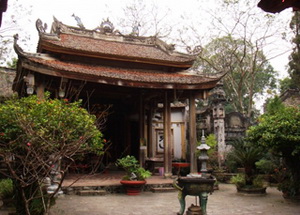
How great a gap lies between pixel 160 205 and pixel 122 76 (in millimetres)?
4802

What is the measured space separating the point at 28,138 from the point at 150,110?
989 cm

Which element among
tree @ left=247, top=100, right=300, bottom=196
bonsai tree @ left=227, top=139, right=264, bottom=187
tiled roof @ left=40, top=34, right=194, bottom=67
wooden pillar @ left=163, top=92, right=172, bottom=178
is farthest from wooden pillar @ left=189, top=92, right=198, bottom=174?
tree @ left=247, top=100, right=300, bottom=196

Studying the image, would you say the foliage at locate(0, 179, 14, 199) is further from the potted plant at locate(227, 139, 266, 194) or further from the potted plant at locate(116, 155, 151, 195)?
the potted plant at locate(227, 139, 266, 194)

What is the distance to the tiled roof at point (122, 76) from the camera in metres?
10.2

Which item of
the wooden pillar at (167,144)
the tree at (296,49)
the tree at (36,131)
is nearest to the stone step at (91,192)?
the wooden pillar at (167,144)

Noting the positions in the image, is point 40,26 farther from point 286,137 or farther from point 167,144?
point 286,137

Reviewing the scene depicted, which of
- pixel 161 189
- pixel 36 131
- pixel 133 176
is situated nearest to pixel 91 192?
pixel 133 176

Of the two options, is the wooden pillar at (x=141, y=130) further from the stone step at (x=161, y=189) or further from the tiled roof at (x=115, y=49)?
the stone step at (x=161, y=189)

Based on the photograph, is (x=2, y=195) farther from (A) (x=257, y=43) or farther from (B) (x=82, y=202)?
(A) (x=257, y=43)

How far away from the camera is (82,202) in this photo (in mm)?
8508

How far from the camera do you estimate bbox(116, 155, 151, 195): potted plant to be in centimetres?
993

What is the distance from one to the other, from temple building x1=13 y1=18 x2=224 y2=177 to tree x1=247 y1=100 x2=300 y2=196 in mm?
3504

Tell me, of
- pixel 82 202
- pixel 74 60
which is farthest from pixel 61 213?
pixel 74 60

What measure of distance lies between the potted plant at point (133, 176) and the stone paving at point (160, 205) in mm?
259
